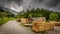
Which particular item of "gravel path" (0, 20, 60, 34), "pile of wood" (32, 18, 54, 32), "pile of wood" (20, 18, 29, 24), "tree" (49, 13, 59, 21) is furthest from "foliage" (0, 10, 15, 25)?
"tree" (49, 13, 59, 21)

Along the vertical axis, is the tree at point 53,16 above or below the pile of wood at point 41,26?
above

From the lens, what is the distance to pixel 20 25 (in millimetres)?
3191

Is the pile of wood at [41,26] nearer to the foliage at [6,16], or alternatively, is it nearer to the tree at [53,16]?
the tree at [53,16]

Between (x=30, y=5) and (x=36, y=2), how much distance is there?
0.56 feet

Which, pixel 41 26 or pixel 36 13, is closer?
pixel 41 26

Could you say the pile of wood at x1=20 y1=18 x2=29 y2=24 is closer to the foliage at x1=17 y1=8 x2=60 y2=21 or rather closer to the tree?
the foliage at x1=17 y1=8 x2=60 y2=21

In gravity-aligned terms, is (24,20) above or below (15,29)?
above

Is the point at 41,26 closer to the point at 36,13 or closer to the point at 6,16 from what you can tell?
the point at 36,13

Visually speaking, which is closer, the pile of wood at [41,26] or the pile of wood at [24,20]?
the pile of wood at [41,26]

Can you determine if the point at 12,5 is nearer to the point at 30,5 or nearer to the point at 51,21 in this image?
the point at 30,5

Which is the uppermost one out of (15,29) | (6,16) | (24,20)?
(6,16)

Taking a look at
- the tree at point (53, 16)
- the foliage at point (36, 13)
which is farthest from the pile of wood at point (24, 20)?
the tree at point (53, 16)

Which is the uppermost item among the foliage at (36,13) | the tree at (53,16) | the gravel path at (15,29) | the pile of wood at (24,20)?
the foliage at (36,13)

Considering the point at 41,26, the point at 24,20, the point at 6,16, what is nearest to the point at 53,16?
the point at 41,26
